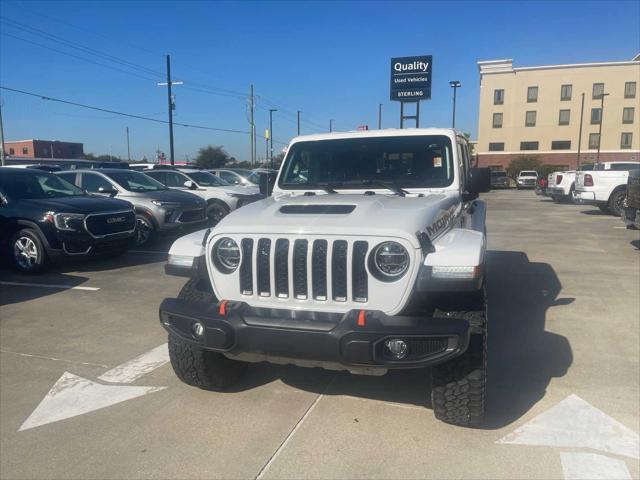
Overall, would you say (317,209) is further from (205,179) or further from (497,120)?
(497,120)

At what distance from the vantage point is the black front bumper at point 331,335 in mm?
2664

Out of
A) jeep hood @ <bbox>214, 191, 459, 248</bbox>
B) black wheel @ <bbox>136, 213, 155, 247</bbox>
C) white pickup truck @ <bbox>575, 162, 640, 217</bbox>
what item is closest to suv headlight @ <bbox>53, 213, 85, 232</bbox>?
black wheel @ <bbox>136, 213, 155, 247</bbox>

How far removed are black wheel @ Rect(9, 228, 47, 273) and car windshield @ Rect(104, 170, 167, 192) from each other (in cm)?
280

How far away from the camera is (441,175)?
4.43 metres

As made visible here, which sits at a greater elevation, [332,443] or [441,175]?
[441,175]

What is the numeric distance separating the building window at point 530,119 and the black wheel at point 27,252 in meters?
60.6

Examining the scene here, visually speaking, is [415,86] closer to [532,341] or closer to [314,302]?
[532,341]

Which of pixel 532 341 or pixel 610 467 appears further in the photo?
pixel 532 341

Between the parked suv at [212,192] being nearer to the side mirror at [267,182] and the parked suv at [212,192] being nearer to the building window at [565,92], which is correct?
the side mirror at [267,182]

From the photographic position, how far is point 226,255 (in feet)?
10.5

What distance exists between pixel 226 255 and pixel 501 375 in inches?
91.4

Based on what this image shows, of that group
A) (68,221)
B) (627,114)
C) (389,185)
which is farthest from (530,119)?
(389,185)

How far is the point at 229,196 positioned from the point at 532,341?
9.75 metres

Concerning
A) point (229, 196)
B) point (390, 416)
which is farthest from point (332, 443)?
point (229, 196)
